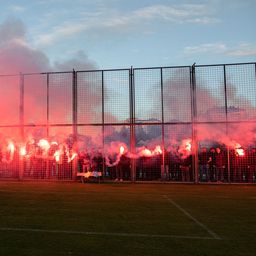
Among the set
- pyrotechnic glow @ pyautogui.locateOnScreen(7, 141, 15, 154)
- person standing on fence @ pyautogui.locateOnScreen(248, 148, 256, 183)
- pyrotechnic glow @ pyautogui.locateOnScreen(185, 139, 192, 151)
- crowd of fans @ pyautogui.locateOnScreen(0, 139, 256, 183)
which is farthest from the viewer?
pyrotechnic glow @ pyautogui.locateOnScreen(7, 141, 15, 154)

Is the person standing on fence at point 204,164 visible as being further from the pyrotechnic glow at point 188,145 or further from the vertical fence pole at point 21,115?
the vertical fence pole at point 21,115

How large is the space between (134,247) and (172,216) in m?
3.40

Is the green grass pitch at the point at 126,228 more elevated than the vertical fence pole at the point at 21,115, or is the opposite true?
the vertical fence pole at the point at 21,115

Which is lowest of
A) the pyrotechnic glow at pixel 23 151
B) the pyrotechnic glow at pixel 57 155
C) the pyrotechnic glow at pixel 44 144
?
the pyrotechnic glow at pixel 57 155

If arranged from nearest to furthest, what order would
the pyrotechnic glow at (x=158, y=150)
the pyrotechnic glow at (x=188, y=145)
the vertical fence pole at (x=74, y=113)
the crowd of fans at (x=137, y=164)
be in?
the crowd of fans at (x=137, y=164)
the pyrotechnic glow at (x=188, y=145)
the pyrotechnic glow at (x=158, y=150)
the vertical fence pole at (x=74, y=113)

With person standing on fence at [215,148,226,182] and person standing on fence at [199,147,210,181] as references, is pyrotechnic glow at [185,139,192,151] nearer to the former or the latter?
person standing on fence at [199,147,210,181]

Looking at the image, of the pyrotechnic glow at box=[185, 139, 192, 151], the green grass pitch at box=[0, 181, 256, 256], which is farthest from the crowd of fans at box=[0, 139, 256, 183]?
the green grass pitch at box=[0, 181, 256, 256]

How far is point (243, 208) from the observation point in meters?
10.9

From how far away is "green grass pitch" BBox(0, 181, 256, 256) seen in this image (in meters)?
5.99

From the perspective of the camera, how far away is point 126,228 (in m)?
7.68

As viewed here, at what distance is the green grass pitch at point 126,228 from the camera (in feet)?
19.6

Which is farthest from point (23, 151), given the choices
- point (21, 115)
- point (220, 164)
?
point (220, 164)

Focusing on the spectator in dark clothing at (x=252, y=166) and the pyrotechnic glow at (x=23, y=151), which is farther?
Answer: the pyrotechnic glow at (x=23, y=151)

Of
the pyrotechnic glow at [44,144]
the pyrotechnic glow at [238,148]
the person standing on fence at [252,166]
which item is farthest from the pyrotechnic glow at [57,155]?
the person standing on fence at [252,166]
